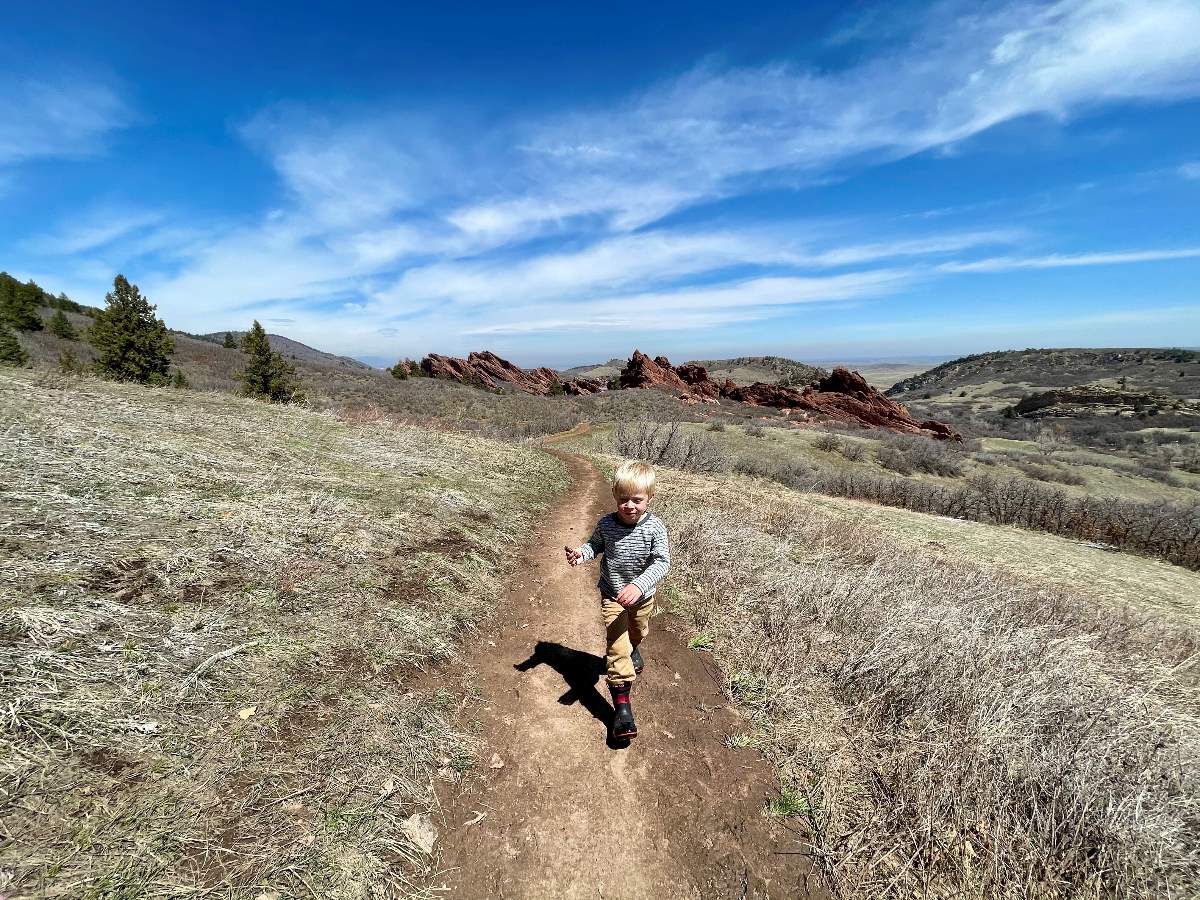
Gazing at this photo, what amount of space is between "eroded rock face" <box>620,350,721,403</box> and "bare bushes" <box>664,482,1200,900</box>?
61.6m

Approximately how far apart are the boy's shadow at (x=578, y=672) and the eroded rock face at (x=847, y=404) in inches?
1787

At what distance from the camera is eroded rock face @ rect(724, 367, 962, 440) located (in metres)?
45.3

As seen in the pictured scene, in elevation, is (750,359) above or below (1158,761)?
above

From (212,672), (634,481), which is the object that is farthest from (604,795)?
(212,672)

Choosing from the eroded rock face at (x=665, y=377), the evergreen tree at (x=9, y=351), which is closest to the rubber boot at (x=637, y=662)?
the evergreen tree at (x=9, y=351)

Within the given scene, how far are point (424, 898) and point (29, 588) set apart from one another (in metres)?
4.09

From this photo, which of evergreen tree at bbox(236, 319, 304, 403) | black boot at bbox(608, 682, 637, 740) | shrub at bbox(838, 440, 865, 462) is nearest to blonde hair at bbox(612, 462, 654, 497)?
black boot at bbox(608, 682, 637, 740)

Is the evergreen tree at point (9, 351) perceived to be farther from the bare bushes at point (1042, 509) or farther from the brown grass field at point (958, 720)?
the bare bushes at point (1042, 509)

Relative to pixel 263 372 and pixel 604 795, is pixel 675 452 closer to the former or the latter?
pixel 604 795

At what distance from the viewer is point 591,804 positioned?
135 inches

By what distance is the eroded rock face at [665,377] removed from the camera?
228 ft

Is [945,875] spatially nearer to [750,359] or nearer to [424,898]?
[424,898]

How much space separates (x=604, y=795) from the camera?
353cm

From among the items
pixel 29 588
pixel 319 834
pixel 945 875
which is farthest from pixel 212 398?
pixel 945 875
